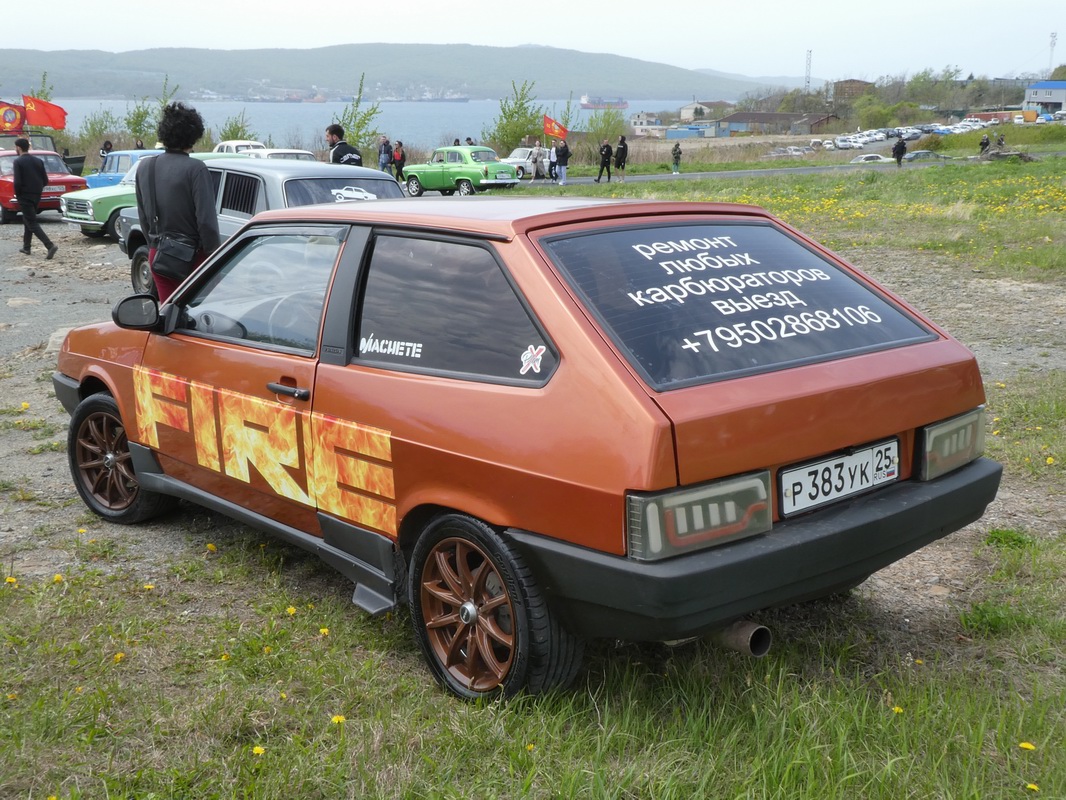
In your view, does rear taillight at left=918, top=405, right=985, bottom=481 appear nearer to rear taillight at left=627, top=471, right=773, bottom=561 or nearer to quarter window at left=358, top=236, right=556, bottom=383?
rear taillight at left=627, top=471, right=773, bottom=561

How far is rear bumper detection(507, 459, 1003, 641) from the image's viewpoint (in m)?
2.71

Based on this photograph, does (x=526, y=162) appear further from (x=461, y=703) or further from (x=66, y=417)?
(x=461, y=703)

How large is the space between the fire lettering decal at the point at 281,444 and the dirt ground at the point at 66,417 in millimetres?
737

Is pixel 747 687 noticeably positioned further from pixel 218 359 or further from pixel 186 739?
pixel 218 359

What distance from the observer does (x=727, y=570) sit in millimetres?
2744

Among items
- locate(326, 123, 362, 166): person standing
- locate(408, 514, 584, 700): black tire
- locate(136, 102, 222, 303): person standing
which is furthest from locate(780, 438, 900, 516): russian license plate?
locate(326, 123, 362, 166): person standing

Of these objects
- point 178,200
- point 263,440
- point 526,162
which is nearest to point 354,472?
point 263,440

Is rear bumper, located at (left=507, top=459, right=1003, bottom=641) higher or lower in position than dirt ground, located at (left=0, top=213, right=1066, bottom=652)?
higher

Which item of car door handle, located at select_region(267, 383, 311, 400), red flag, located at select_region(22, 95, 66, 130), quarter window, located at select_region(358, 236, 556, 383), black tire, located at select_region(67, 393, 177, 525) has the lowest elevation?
black tire, located at select_region(67, 393, 177, 525)

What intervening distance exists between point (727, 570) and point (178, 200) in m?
5.17

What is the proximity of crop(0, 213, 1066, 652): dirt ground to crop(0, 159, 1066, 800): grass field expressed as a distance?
0.46 ft

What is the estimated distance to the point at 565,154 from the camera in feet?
117

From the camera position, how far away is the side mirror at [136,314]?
14.6 ft

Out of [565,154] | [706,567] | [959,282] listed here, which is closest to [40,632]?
[706,567]
